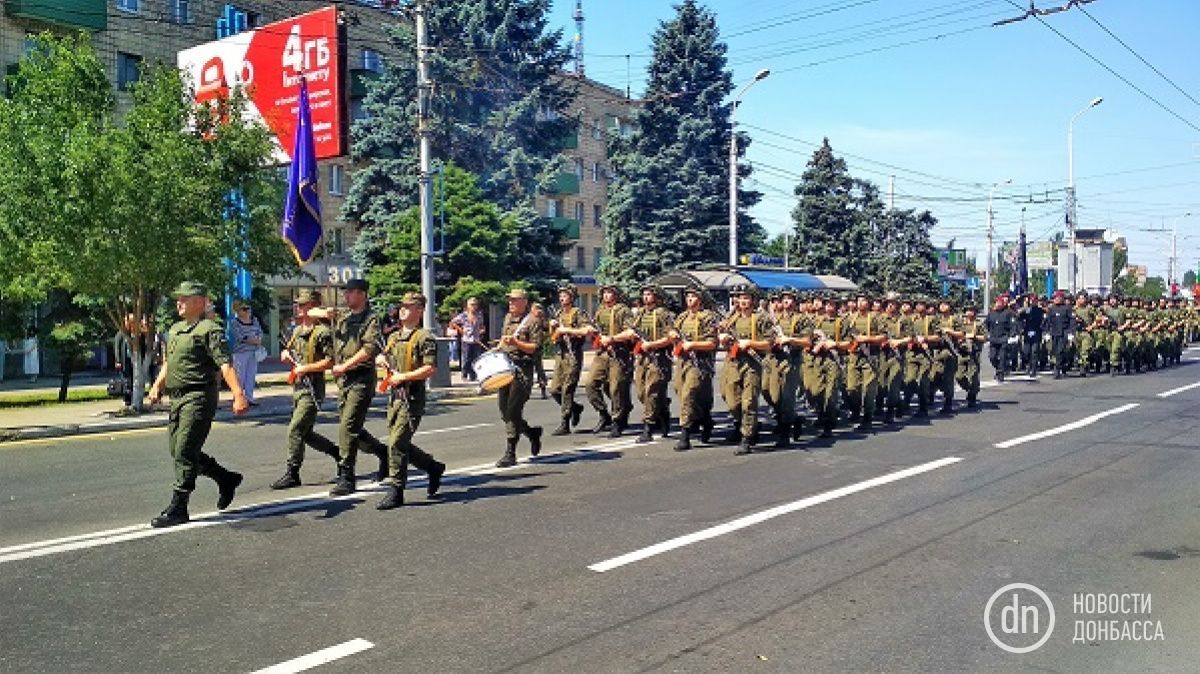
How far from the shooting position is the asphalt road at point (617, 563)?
16.3 ft

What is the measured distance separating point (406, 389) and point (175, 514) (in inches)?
79.1

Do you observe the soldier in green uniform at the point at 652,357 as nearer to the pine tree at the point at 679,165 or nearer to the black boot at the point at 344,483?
the black boot at the point at 344,483

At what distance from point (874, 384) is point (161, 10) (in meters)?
27.2

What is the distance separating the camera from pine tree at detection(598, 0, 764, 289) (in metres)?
36.7

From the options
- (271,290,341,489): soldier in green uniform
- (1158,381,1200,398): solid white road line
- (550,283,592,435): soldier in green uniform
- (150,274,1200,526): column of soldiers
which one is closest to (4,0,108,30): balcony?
(150,274,1200,526): column of soldiers

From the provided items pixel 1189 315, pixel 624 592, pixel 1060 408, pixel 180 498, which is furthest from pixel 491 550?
pixel 1189 315

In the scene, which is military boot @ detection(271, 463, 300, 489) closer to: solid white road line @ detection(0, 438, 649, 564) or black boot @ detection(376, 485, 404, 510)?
solid white road line @ detection(0, 438, 649, 564)

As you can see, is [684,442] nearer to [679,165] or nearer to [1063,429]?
[1063,429]

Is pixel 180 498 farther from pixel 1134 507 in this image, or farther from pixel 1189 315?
pixel 1189 315

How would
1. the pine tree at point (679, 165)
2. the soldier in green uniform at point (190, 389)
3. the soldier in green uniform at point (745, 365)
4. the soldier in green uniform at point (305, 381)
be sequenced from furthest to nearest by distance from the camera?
the pine tree at point (679, 165), the soldier in green uniform at point (745, 365), the soldier in green uniform at point (305, 381), the soldier in green uniform at point (190, 389)

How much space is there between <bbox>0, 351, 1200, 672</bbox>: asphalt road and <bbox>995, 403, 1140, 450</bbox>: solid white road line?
2.82ft

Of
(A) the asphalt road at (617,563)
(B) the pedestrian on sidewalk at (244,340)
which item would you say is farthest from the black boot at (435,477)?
(B) the pedestrian on sidewalk at (244,340)

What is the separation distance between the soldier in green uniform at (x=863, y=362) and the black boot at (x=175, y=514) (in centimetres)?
886

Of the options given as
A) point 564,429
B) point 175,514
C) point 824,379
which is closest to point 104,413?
point 564,429
